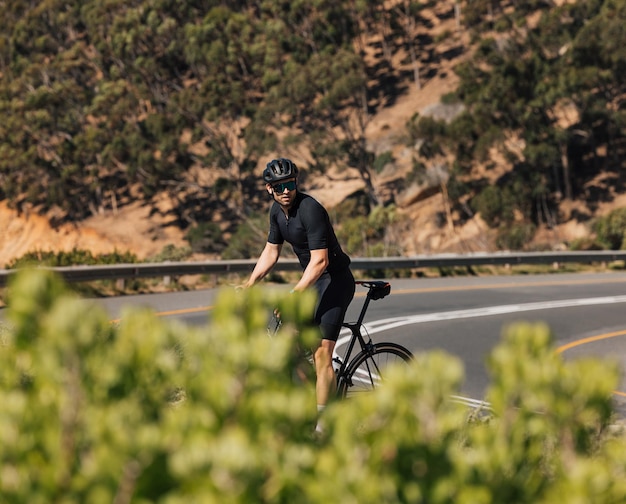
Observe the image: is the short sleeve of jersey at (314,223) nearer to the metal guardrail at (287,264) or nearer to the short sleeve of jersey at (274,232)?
the short sleeve of jersey at (274,232)

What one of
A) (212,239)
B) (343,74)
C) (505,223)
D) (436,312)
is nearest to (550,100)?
(505,223)

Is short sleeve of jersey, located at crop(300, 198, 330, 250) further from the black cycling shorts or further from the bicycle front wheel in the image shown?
the bicycle front wheel

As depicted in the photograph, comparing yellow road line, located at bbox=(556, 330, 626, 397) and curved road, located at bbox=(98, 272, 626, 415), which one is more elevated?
curved road, located at bbox=(98, 272, 626, 415)

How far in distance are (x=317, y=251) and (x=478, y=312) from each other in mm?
10946

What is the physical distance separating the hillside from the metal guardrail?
54.2 ft

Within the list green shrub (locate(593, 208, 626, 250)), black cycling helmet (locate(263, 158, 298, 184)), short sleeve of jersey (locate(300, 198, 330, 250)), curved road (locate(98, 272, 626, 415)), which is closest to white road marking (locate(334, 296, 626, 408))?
curved road (locate(98, 272, 626, 415))

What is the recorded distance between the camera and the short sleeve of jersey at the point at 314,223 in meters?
5.40

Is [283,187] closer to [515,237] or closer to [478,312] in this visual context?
[478,312]

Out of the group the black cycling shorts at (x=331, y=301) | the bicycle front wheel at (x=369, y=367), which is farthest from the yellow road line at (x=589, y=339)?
the black cycling shorts at (x=331, y=301)

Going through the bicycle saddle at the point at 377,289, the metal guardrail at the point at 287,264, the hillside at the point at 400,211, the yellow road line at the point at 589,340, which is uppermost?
the hillside at the point at 400,211

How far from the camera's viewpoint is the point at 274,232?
588 cm

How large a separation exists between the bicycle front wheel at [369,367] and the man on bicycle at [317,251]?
2.77 ft

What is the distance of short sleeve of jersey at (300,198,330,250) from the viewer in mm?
5398

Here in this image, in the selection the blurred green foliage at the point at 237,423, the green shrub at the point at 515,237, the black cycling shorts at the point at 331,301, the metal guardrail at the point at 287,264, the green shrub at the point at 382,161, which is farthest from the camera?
the green shrub at the point at 382,161
